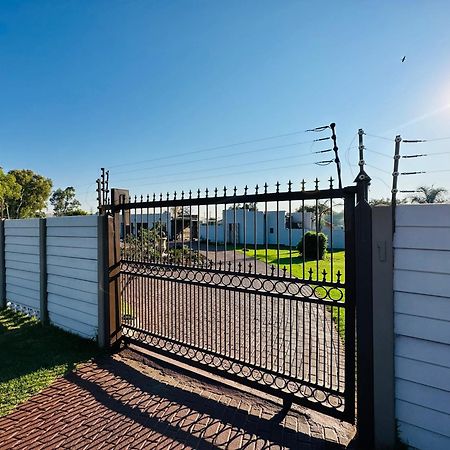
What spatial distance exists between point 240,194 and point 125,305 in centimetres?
280

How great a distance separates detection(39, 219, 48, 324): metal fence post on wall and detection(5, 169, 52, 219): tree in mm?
26516

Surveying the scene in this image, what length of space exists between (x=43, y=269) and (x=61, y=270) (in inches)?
25.5

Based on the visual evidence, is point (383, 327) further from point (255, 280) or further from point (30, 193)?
point (30, 193)

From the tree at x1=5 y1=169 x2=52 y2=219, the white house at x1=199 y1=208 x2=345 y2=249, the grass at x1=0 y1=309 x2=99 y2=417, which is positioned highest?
the tree at x1=5 y1=169 x2=52 y2=219

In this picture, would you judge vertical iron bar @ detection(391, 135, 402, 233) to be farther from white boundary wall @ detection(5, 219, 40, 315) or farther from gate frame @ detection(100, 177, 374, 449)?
white boundary wall @ detection(5, 219, 40, 315)

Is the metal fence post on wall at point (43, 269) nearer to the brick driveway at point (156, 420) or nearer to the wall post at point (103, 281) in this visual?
the wall post at point (103, 281)

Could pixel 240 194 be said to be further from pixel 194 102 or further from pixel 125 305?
pixel 194 102

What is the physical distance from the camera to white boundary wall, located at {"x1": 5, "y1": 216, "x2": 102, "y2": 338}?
4.53m

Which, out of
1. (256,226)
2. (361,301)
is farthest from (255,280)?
(361,301)

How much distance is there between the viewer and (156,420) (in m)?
2.72

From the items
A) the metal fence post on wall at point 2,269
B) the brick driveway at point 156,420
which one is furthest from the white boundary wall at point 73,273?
the metal fence post on wall at point 2,269

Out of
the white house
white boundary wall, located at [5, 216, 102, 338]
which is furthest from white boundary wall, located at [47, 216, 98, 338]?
the white house

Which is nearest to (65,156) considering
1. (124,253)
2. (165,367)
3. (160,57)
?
(160,57)

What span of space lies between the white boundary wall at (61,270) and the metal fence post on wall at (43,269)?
0.07 meters
